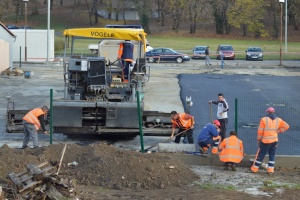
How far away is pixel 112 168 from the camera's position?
1348 centimetres

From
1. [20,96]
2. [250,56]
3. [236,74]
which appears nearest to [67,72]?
[20,96]

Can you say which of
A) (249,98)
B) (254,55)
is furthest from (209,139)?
(254,55)

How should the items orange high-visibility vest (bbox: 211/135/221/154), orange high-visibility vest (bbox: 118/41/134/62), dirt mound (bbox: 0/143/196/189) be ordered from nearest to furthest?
dirt mound (bbox: 0/143/196/189) → orange high-visibility vest (bbox: 211/135/221/154) → orange high-visibility vest (bbox: 118/41/134/62)

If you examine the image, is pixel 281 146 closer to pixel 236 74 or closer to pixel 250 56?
pixel 236 74

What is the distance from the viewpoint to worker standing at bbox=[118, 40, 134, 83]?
20.2 metres

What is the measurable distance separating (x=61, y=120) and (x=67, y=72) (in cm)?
234

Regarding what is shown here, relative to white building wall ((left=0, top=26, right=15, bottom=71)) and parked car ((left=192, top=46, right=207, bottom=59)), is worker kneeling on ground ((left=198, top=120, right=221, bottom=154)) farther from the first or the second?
parked car ((left=192, top=46, right=207, bottom=59))

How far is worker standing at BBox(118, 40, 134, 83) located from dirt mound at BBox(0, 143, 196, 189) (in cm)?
Answer: 589

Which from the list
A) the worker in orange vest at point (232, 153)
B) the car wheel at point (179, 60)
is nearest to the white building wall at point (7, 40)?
the car wheel at point (179, 60)

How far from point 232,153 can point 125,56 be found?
21.1 feet

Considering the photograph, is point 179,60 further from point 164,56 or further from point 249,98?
point 249,98

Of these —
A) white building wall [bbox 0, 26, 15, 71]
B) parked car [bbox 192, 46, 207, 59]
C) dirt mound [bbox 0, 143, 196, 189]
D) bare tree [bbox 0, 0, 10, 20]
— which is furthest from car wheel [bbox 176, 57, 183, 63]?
bare tree [bbox 0, 0, 10, 20]

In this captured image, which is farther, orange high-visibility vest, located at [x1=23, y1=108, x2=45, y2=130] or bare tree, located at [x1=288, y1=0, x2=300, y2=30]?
bare tree, located at [x1=288, y1=0, x2=300, y2=30]

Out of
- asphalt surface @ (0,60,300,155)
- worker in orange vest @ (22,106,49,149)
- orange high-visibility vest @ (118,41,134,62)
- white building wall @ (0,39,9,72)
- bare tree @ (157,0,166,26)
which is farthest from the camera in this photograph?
bare tree @ (157,0,166,26)
